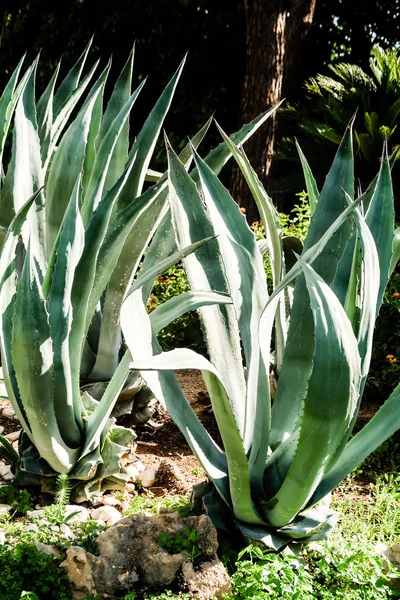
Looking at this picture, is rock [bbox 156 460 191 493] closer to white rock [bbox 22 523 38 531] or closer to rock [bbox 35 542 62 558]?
white rock [bbox 22 523 38 531]

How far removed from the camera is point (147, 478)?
2570mm

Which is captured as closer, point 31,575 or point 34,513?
point 31,575

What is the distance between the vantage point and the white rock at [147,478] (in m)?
2.56

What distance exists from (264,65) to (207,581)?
522cm

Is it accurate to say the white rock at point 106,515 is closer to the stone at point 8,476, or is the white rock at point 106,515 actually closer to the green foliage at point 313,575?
the stone at point 8,476

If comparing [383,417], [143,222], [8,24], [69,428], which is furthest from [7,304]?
[8,24]

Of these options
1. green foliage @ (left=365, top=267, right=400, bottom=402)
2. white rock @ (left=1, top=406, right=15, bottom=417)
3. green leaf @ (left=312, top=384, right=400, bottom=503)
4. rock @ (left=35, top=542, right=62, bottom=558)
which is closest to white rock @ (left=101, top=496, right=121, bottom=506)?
rock @ (left=35, top=542, right=62, bottom=558)

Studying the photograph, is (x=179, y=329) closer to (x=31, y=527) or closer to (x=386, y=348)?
(x=386, y=348)

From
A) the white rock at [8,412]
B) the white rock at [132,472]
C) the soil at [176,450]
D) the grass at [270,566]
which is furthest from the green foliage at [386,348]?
the white rock at [8,412]

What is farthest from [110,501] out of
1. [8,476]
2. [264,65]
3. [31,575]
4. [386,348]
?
[264,65]

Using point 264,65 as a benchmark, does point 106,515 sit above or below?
below

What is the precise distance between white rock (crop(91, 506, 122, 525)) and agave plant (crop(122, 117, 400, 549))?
0.39m

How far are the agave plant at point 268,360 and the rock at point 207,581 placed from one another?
0.13m

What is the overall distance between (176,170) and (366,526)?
1285 millimetres
